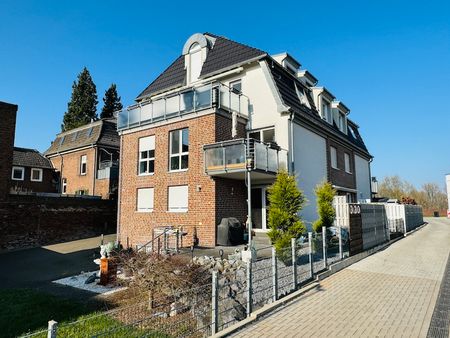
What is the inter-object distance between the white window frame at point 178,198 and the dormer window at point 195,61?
694cm

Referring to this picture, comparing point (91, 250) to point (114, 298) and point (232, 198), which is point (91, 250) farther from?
point (114, 298)

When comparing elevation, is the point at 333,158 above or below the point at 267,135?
below

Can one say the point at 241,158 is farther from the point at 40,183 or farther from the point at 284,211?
the point at 40,183

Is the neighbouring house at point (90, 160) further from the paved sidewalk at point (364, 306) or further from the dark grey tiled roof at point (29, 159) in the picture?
the paved sidewalk at point (364, 306)

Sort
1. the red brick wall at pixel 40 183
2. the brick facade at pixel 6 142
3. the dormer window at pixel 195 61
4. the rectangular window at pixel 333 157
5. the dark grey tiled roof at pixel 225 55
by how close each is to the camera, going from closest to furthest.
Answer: the dark grey tiled roof at pixel 225 55 < the brick facade at pixel 6 142 < the dormer window at pixel 195 61 < the rectangular window at pixel 333 157 < the red brick wall at pixel 40 183

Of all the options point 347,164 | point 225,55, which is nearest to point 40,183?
point 225,55

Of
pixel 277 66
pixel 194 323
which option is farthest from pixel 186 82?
pixel 194 323

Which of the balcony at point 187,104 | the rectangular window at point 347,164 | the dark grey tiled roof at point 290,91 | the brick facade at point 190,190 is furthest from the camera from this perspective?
the rectangular window at point 347,164

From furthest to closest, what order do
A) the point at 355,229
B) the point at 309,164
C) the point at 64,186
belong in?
the point at 64,186
the point at 309,164
the point at 355,229

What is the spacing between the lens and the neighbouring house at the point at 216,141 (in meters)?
13.8

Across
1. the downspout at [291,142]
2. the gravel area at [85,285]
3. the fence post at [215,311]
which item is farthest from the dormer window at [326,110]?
the fence post at [215,311]

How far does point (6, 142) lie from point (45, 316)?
46.6 ft

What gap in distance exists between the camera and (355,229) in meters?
11.4

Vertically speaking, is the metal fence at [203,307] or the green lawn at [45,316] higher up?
the metal fence at [203,307]
